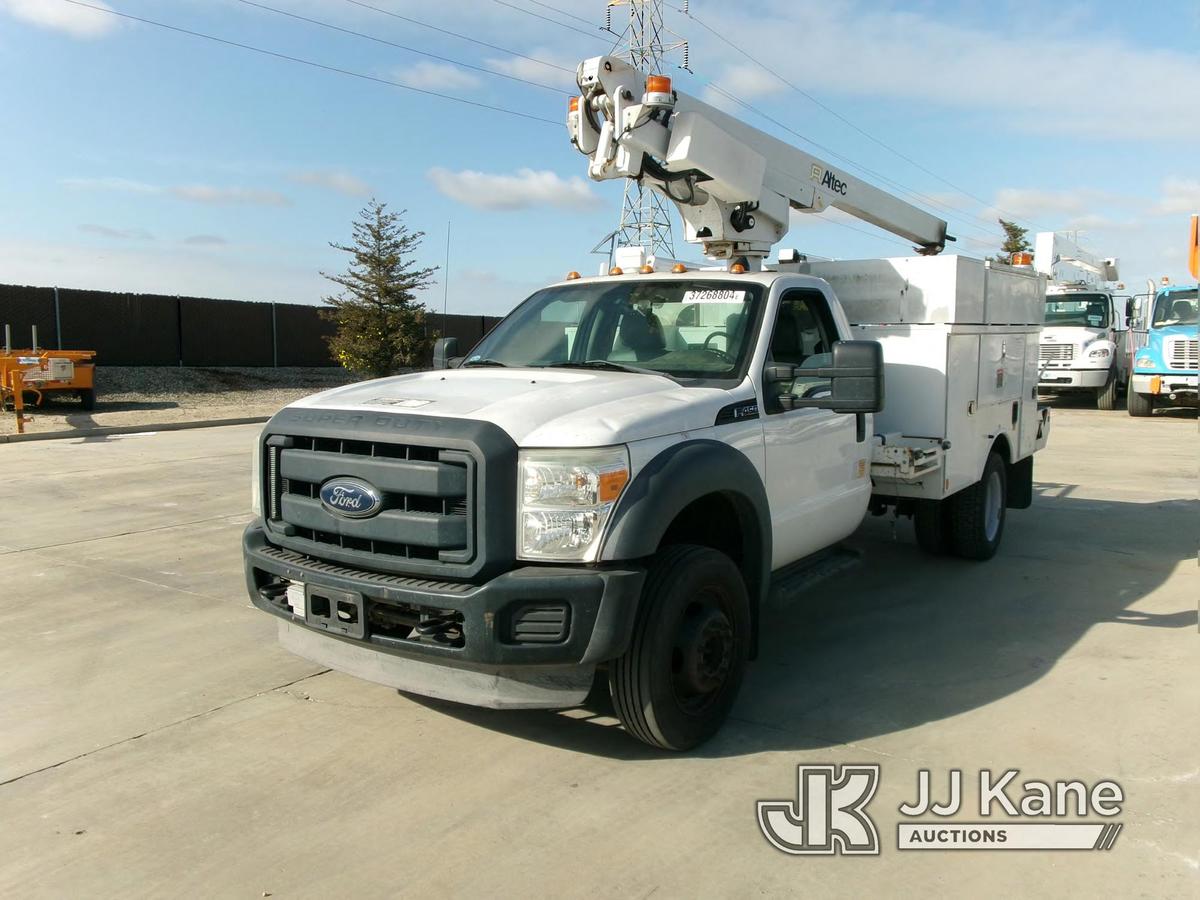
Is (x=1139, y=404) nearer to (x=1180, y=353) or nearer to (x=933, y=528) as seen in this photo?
(x=1180, y=353)

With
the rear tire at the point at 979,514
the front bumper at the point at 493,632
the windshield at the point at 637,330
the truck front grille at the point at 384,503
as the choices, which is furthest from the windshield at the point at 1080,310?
the truck front grille at the point at 384,503

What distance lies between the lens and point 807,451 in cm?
494

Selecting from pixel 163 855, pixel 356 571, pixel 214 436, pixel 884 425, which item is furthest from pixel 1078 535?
pixel 214 436

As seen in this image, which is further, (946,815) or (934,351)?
(934,351)

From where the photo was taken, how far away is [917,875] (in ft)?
10.4

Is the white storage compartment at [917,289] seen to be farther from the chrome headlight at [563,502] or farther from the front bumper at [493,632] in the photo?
the front bumper at [493,632]

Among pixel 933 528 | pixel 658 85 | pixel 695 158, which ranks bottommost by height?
pixel 933 528

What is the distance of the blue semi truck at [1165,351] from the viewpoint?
19109 mm

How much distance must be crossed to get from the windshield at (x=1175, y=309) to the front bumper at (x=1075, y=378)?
2.15 metres

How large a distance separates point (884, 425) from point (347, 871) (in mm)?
4405

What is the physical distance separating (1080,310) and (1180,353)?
331 cm

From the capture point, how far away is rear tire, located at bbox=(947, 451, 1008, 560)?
23.2 feet

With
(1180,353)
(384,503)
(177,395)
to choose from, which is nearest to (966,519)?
(384,503)

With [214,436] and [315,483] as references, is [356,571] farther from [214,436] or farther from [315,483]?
[214,436]
